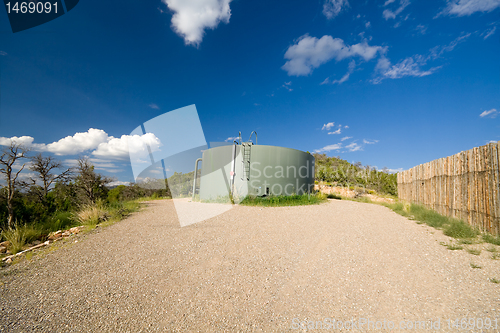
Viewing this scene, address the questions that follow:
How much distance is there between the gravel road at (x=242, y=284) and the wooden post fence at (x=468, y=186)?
1215mm

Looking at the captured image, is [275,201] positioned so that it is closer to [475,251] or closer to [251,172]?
[251,172]

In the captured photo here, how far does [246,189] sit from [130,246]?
268 inches

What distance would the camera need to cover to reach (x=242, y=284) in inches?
102

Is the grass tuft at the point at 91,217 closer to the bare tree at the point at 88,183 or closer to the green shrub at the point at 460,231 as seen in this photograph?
the bare tree at the point at 88,183

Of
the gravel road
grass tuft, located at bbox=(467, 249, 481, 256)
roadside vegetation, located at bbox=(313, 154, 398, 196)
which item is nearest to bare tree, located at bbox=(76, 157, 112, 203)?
the gravel road

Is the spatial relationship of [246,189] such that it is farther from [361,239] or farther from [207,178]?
[361,239]

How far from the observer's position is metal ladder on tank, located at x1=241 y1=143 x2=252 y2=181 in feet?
34.4

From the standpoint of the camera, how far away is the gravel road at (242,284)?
198 cm

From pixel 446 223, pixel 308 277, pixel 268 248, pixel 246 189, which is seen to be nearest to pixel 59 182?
pixel 246 189

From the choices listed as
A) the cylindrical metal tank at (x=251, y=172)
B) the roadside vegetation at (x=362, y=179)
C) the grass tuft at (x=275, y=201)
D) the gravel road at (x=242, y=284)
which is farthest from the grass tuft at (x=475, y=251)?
the roadside vegetation at (x=362, y=179)

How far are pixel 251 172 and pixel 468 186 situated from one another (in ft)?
25.5

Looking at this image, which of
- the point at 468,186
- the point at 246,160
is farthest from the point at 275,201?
the point at 468,186

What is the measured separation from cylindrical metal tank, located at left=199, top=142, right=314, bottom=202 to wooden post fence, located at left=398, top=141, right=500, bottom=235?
19.0ft

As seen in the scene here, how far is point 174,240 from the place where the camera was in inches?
168
